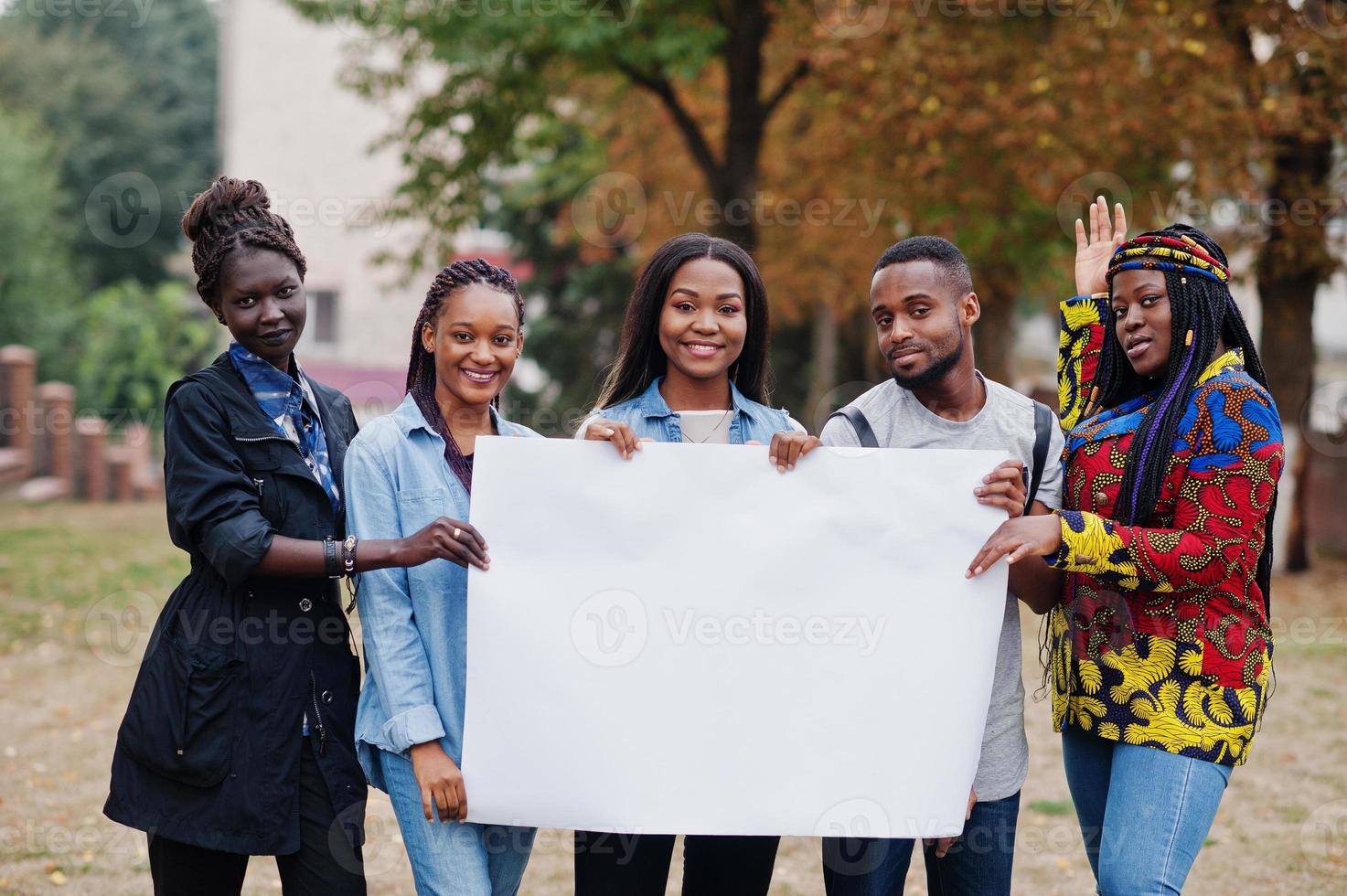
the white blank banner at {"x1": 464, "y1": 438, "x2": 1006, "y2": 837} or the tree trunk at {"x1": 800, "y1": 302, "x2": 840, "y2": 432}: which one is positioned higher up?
the tree trunk at {"x1": 800, "y1": 302, "x2": 840, "y2": 432}

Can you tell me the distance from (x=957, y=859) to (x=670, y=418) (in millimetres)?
1413

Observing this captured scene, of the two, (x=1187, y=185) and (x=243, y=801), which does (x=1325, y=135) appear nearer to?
(x=1187, y=185)

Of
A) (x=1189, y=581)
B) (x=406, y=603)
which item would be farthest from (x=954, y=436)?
(x=406, y=603)

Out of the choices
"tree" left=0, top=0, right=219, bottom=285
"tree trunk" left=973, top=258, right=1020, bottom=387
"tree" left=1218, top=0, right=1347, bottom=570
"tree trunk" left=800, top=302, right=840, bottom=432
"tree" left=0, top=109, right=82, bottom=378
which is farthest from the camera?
"tree" left=0, top=0, right=219, bottom=285

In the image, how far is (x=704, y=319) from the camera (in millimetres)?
3189

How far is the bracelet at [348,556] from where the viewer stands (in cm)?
286

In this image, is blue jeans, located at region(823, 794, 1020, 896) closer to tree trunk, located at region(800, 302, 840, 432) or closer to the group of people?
the group of people

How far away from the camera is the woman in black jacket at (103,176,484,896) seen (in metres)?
2.89

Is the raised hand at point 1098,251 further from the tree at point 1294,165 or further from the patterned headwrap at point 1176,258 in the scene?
the tree at point 1294,165

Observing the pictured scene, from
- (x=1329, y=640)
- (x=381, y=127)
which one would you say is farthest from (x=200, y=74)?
(x=1329, y=640)

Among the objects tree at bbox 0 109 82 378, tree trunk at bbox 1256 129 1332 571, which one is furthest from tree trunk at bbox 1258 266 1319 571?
tree at bbox 0 109 82 378

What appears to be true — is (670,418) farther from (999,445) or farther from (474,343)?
(999,445)

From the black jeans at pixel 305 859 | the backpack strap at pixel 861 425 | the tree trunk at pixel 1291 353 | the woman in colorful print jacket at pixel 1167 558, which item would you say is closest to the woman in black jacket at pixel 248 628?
the black jeans at pixel 305 859

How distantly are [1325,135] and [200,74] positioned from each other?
128 feet
